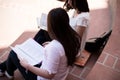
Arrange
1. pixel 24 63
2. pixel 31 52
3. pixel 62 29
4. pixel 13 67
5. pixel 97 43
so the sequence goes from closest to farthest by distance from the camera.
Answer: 1. pixel 62 29
2. pixel 24 63
3. pixel 31 52
4. pixel 13 67
5. pixel 97 43

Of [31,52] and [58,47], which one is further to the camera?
[31,52]

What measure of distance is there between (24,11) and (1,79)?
→ 5.35ft

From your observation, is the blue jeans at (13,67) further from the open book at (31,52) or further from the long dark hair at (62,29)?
the long dark hair at (62,29)

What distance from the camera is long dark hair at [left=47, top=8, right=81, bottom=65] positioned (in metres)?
1.38

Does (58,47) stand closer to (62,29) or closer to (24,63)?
(62,29)

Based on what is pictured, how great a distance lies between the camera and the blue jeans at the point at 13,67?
1.70 meters

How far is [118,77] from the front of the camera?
1794 mm

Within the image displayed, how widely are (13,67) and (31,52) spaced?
0.25 meters

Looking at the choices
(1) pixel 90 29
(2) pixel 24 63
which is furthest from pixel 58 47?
(1) pixel 90 29

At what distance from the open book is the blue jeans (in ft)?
0.14

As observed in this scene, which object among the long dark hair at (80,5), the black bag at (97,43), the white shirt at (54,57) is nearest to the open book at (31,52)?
the white shirt at (54,57)

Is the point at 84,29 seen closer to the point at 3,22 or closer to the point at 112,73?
the point at 112,73

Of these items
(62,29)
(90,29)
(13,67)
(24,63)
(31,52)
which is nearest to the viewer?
(62,29)

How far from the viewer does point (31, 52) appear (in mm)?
1794
